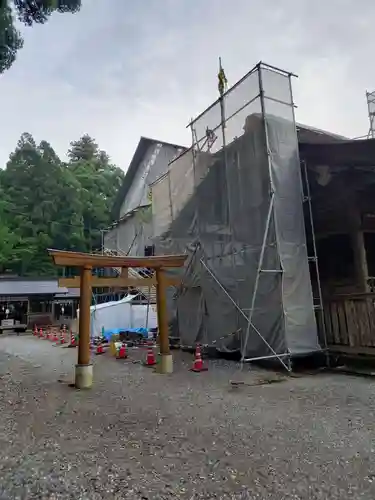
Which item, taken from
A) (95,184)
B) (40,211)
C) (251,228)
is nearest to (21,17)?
(251,228)

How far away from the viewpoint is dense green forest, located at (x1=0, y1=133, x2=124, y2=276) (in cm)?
2893

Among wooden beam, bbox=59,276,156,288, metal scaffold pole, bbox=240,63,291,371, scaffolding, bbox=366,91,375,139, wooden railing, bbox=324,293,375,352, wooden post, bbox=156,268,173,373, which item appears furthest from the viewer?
scaffolding, bbox=366,91,375,139

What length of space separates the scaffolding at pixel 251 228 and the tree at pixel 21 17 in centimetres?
412

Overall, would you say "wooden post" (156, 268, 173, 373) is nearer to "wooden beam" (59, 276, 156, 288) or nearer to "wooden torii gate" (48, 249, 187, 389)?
"wooden torii gate" (48, 249, 187, 389)

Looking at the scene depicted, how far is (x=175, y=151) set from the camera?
20750mm

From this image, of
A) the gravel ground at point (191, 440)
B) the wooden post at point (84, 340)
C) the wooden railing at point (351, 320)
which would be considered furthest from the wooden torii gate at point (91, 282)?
the wooden railing at point (351, 320)

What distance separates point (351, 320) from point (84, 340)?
18.1 ft

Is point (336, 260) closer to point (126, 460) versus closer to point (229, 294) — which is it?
point (229, 294)

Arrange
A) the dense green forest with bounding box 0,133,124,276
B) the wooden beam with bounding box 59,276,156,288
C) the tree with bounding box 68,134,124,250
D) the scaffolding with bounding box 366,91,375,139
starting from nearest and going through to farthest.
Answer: the wooden beam with bounding box 59,276,156,288
the scaffolding with bounding box 366,91,375,139
the dense green forest with bounding box 0,133,124,276
the tree with bounding box 68,134,124,250

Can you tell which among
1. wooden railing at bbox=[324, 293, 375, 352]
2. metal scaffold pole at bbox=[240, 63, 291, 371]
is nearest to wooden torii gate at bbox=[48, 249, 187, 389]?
metal scaffold pole at bbox=[240, 63, 291, 371]

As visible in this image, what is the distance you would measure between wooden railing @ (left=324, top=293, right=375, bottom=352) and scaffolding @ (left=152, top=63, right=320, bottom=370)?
0.59 meters

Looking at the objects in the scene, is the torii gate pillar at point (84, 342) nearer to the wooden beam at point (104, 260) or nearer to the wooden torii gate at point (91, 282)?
the wooden torii gate at point (91, 282)

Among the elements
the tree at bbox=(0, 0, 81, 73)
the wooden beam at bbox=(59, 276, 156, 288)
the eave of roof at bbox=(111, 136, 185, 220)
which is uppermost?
the eave of roof at bbox=(111, 136, 185, 220)

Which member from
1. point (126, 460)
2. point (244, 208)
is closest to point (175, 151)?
point (244, 208)
